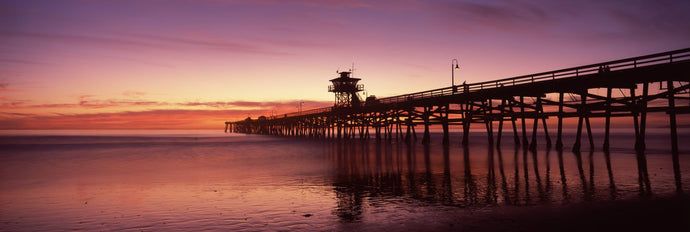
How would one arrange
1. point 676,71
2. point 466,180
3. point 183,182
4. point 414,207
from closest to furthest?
point 414,207
point 466,180
point 183,182
point 676,71

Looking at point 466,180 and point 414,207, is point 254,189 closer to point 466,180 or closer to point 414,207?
point 414,207

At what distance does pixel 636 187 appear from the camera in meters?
10.4

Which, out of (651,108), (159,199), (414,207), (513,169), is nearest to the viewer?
(414,207)

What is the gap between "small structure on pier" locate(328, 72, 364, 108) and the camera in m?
59.6

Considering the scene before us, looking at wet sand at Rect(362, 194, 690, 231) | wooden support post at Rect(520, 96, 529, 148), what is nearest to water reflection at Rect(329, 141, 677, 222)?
wet sand at Rect(362, 194, 690, 231)

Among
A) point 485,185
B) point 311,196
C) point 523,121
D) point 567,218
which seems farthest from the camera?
point 523,121

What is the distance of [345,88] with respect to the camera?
59562 millimetres

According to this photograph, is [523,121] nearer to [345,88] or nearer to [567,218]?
[567,218]

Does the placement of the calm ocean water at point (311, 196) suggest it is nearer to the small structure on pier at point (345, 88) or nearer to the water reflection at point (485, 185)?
the water reflection at point (485, 185)

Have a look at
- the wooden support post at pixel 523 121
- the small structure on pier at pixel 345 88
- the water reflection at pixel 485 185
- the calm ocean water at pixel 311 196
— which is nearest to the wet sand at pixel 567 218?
the calm ocean water at pixel 311 196

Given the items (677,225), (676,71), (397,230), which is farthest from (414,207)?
(676,71)

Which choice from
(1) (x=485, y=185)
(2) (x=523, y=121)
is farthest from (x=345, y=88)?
(1) (x=485, y=185)

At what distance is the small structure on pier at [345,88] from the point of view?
59.6m

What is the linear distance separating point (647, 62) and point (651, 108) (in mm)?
2239
